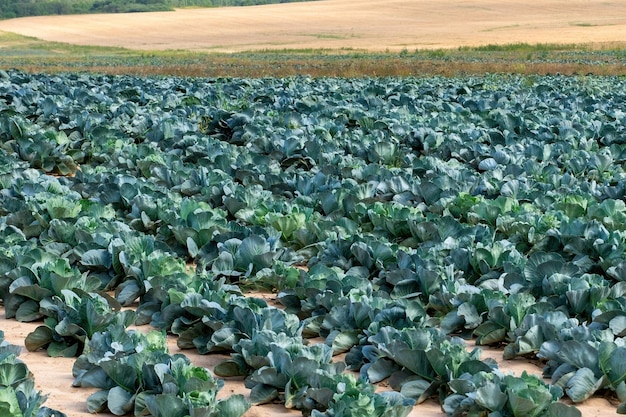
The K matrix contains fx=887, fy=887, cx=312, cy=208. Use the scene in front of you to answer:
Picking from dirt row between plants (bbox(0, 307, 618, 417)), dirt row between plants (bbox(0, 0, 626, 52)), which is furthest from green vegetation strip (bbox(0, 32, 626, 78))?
dirt row between plants (bbox(0, 307, 618, 417))

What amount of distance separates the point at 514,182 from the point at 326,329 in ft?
15.0

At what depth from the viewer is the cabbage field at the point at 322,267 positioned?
16.3 ft

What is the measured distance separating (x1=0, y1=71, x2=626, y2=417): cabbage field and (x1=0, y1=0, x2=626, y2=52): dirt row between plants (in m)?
53.3

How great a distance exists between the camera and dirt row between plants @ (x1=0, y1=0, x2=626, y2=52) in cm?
7188

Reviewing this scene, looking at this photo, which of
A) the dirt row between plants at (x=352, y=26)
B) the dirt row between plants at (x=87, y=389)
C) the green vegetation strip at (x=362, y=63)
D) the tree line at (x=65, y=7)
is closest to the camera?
the dirt row between plants at (x=87, y=389)

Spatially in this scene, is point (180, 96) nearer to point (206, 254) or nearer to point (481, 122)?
point (481, 122)

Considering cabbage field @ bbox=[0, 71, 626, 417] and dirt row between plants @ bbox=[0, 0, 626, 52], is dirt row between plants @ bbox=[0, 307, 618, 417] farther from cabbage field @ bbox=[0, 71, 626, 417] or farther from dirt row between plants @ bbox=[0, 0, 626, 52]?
dirt row between plants @ bbox=[0, 0, 626, 52]

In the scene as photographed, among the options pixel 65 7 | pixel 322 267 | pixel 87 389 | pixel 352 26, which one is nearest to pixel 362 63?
pixel 322 267

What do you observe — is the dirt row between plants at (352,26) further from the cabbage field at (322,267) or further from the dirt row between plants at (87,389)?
the dirt row between plants at (87,389)

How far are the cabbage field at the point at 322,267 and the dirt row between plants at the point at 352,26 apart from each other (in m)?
53.3

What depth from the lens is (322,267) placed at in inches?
267

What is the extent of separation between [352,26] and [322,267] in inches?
3298

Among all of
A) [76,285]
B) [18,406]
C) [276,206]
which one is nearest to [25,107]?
[276,206]

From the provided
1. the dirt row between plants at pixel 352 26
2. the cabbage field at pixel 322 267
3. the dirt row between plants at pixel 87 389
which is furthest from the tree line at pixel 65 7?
the dirt row between plants at pixel 87 389
